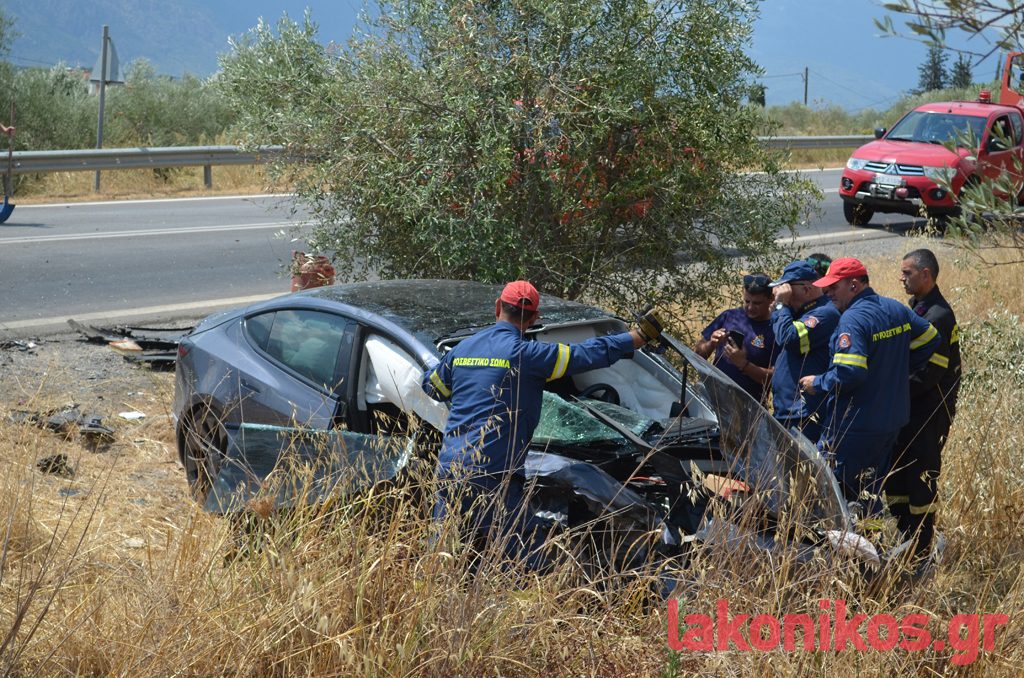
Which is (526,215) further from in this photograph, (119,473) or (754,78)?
(119,473)

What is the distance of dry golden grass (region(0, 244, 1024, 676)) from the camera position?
10.6ft

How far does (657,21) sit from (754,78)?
92 cm

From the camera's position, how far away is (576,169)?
22.1 ft

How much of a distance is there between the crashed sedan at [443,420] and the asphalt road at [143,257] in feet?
6.66

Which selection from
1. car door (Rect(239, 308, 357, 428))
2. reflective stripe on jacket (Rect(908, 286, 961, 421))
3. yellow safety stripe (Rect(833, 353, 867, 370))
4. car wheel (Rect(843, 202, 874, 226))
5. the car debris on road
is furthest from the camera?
car wheel (Rect(843, 202, 874, 226))

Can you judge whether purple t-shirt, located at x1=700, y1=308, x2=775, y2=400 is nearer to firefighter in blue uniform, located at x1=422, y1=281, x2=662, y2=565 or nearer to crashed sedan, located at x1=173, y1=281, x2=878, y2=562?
crashed sedan, located at x1=173, y1=281, x2=878, y2=562

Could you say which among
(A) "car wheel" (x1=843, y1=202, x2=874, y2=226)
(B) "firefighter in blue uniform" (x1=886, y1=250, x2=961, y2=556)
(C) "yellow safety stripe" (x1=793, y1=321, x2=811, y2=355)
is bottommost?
(B) "firefighter in blue uniform" (x1=886, y1=250, x2=961, y2=556)

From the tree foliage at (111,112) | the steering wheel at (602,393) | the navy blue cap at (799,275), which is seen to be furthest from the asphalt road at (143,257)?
the tree foliage at (111,112)

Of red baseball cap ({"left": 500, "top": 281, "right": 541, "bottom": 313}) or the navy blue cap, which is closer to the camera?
red baseball cap ({"left": 500, "top": 281, "right": 541, "bottom": 313})

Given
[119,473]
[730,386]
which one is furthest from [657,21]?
[119,473]

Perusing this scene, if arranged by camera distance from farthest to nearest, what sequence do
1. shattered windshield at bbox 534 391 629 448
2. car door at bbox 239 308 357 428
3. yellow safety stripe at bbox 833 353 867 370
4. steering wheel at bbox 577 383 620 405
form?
steering wheel at bbox 577 383 620 405 → car door at bbox 239 308 357 428 → yellow safety stripe at bbox 833 353 867 370 → shattered windshield at bbox 534 391 629 448

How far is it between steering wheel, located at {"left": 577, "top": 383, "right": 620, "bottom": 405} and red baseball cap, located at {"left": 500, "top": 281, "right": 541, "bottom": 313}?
2.46 feet

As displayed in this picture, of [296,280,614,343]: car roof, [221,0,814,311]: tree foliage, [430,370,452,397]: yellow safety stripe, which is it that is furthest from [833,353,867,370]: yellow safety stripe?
[221,0,814,311]: tree foliage

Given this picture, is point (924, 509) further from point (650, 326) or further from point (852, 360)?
point (650, 326)
